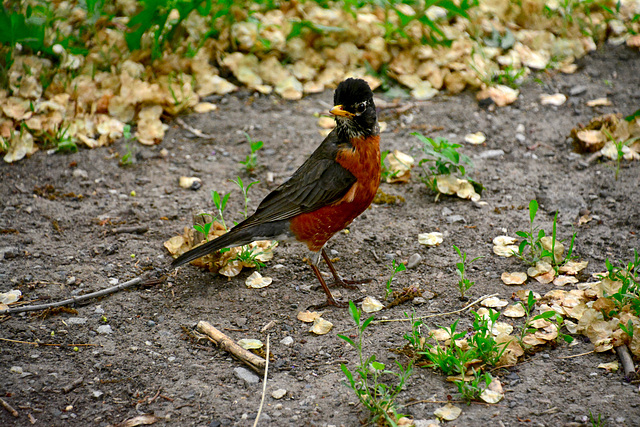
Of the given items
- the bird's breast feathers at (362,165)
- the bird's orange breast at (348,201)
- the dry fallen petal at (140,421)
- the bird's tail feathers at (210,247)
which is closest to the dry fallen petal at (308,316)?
the bird's orange breast at (348,201)

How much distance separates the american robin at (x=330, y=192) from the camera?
396cm

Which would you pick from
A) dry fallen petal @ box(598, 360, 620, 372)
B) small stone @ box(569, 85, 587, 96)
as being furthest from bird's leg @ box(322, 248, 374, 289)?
small stone @ box(569, 85, 587, 96)

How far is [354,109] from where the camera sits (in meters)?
3.97

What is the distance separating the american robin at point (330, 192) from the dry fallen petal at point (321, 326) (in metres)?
0.21

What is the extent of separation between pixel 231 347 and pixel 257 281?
736 mm

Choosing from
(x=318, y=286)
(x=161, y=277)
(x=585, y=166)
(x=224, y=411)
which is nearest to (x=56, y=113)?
(x=161, y=277)

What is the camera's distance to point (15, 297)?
12.5 feet

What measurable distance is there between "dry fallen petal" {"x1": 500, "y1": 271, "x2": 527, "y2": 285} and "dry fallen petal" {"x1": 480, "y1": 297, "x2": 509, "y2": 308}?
0.63 feet

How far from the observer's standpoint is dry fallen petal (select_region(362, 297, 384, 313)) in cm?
388

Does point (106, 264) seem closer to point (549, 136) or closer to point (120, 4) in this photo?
point (120, 4)

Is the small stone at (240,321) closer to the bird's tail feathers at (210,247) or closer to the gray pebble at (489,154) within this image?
the bird's tail feathers at (210,247)

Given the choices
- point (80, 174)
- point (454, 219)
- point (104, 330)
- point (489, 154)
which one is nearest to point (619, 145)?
point (489, 154)

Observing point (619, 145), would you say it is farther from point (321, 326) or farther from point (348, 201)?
point (321, 326)

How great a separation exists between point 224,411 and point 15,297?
5.42ft
